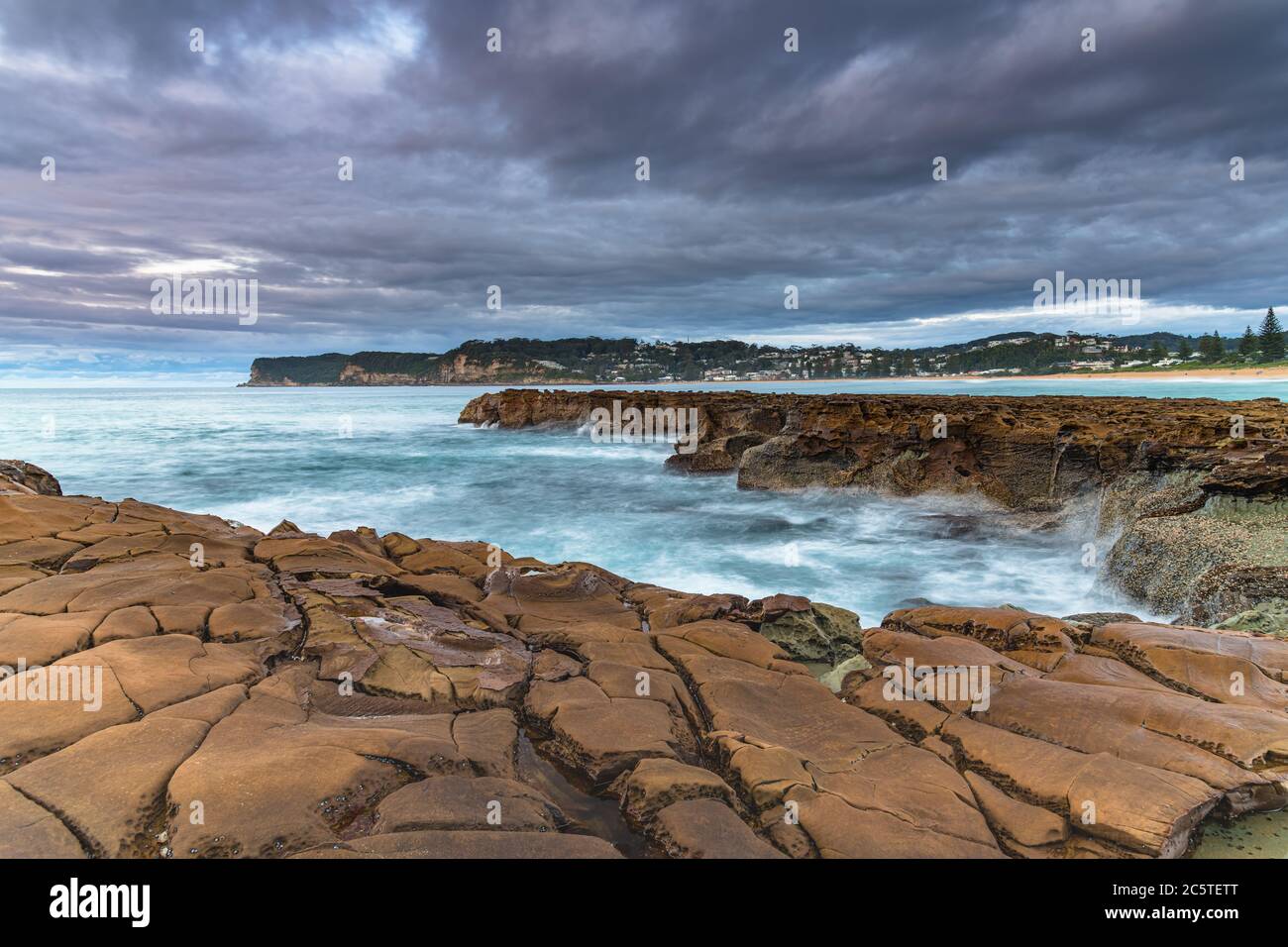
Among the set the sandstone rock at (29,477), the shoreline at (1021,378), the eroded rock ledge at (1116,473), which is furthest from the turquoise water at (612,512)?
the shoreline at (1021,378)

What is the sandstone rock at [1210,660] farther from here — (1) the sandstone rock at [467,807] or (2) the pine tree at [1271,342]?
(2) the pine tree at [1271,342]

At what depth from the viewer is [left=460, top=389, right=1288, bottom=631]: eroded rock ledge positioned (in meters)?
8.73

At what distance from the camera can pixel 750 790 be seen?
12.7ft

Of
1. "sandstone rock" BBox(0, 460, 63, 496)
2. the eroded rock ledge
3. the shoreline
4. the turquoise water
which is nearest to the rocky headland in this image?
the eroded rock ledge

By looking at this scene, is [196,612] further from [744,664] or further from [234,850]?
[744,664]

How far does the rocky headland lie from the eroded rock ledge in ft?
12.5

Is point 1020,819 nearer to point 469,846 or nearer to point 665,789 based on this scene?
point 665,789

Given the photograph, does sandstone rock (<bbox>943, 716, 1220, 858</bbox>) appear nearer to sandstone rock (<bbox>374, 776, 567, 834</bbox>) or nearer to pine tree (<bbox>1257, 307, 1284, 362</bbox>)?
sandstone rock (<bbox>374, 776, 567, 834</bbox>)

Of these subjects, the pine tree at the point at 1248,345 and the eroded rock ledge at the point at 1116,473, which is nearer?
the eroded rock ledge at the point at 1116,473

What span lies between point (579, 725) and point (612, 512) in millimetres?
14604

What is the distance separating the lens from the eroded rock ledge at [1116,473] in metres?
8.73

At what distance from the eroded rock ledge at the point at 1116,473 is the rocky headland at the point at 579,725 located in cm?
382
